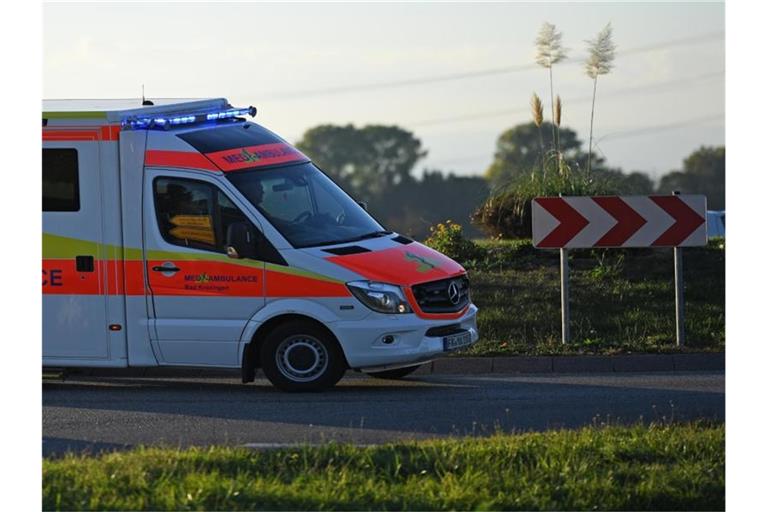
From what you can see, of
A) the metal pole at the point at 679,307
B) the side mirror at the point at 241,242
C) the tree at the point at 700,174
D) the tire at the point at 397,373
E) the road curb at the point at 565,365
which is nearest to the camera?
the side mirror at the point at 241,242

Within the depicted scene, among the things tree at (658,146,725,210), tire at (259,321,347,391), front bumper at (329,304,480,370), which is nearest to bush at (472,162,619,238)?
front bumper at (329,304,480,370)

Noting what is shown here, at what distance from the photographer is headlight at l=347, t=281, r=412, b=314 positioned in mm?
11945

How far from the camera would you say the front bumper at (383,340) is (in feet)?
39.2

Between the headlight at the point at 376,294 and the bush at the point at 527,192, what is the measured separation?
746cm

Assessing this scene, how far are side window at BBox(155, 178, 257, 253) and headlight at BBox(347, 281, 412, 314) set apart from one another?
0.99 meters

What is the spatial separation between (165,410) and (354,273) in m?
1.86

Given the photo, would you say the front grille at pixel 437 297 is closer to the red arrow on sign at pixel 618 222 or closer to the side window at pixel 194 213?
the side window at pixel 194 213

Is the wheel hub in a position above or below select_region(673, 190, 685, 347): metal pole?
below

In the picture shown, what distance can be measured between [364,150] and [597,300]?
7076 centimetres

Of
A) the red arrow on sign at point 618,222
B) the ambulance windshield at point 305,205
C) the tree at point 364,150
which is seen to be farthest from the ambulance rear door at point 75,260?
the tree at point 364,150

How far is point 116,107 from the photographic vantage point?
41.6 feet

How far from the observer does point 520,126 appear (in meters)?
86.6

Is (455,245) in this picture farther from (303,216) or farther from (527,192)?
(303,216)

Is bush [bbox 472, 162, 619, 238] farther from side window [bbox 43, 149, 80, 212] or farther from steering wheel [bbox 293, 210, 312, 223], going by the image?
side window [bbox 43, 149, 80, 212]
